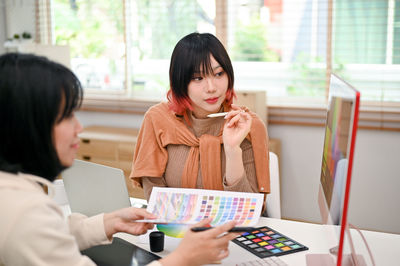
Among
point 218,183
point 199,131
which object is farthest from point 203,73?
point 218,183

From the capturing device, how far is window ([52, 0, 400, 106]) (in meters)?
3.07

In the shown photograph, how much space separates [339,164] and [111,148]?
2.66 meters

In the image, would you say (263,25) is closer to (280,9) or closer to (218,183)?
(280,9)

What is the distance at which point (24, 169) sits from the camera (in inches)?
37.6

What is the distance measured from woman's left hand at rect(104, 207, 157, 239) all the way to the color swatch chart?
0.05 m

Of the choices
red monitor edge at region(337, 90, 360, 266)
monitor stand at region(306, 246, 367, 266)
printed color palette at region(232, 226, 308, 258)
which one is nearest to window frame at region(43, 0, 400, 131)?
printed color palette at region(232, 226, 308, 258)

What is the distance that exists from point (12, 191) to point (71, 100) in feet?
0.72

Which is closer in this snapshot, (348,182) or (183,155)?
(348,182)

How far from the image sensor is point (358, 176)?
3.09 metres

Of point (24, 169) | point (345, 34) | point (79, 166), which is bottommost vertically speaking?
point (79, 166)

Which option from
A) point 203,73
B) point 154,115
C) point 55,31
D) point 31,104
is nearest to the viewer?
point 31,104

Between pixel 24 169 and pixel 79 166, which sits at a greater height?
pixel 24 169

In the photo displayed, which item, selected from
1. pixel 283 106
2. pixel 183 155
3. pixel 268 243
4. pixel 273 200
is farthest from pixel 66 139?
pixel 283 106

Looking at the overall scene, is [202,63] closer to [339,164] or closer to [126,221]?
[126,221]
